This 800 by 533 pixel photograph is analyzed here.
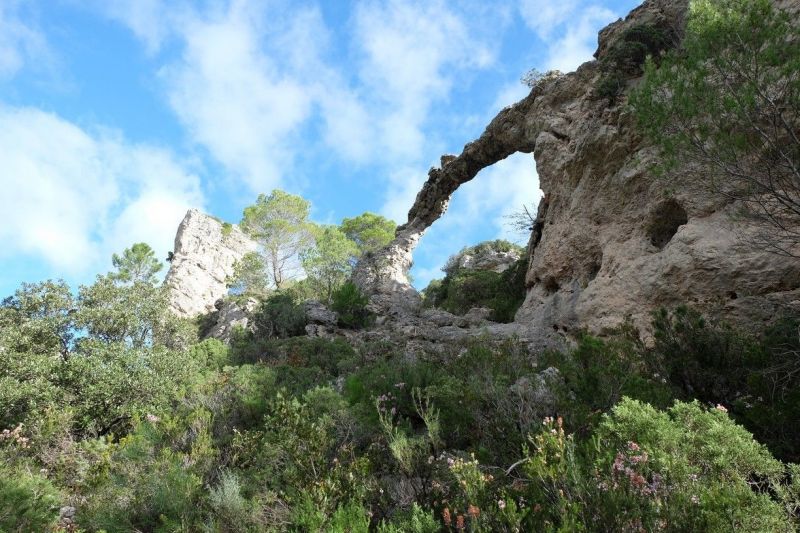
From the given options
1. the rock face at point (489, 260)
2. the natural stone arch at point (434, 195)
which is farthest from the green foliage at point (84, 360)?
the rock face at point (489, 260)

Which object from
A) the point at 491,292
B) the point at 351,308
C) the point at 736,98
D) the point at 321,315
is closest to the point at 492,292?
the point at 491,292

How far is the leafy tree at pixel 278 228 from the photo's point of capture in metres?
28.1

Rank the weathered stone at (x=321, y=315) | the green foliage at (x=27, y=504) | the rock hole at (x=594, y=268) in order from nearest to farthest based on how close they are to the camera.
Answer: the green foliage at (x=27, y=504) → the rock hole at (x=594, y=268) → the weathered stone at (x=321, y=315)

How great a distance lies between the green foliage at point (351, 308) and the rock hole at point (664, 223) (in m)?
9.56

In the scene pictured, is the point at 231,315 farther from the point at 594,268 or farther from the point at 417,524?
the point at 417,524

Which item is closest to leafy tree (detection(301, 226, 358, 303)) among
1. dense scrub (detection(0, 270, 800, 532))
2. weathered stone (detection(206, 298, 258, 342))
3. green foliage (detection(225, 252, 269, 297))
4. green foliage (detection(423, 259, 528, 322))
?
weathered stone (detection(206, 298, 258, 342))

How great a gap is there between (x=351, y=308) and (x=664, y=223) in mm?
10397

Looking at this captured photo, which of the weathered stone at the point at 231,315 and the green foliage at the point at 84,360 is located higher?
the weathered stone at the point at 231,315

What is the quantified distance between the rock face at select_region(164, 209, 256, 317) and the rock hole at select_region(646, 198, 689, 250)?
95.5ft

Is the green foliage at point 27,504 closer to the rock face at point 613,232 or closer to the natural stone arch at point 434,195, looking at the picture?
the rock face at point 613,232

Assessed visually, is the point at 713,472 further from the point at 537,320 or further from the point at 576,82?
the point at 576,82

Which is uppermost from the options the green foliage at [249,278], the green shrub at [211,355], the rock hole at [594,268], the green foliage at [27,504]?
the green foliage at [249,278]

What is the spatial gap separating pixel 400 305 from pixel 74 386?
447 inches

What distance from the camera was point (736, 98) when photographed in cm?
615
